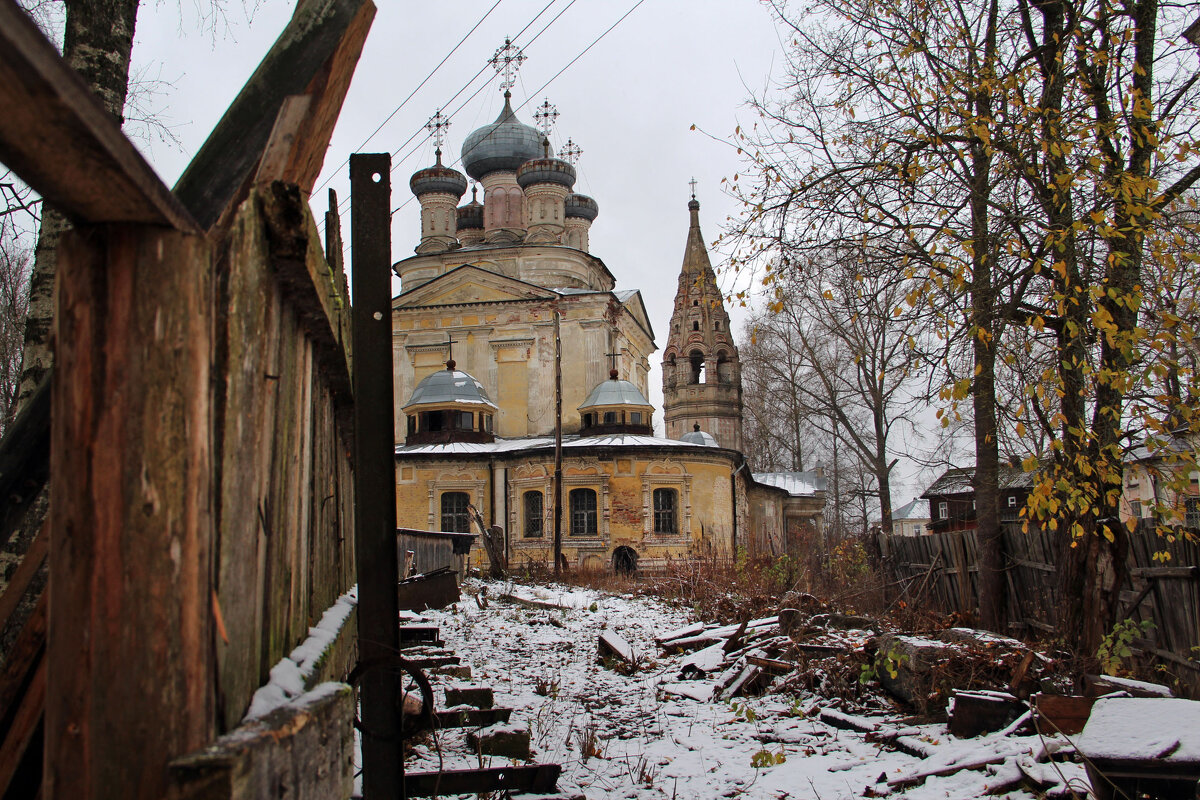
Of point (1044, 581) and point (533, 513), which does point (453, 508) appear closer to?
point (533, 513)

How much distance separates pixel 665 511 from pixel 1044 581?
19.3 meters

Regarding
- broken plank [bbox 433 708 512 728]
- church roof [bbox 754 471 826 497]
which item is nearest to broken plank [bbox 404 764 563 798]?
broken plank [bbox 433 708 512 728]

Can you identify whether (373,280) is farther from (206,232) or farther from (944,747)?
(944,747)

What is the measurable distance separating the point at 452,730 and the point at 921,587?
8861 mm

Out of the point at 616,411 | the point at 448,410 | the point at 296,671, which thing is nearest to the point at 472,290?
the point at 448,410

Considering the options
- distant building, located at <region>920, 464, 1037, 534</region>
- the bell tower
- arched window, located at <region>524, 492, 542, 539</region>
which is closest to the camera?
arched window, located at <region>524, 492, 542, 539</region>

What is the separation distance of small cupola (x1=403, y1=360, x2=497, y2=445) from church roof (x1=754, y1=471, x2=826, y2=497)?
580 inches

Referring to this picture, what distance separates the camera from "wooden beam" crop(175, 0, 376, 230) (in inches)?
68.9

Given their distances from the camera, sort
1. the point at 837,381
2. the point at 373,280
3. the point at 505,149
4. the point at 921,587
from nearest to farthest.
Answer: the point at 373,280, the point at 921,587, the point at 837,381, the point at 505,149

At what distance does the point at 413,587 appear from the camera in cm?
1309

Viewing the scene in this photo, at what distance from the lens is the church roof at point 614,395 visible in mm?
31562

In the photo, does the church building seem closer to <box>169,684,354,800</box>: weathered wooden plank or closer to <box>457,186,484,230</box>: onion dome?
<box>457,186,484,230</box>: onion dome

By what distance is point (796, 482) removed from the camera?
42.1 meters

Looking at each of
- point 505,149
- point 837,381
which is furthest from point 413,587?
point 505,149
